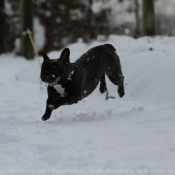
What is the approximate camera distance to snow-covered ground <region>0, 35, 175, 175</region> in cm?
278

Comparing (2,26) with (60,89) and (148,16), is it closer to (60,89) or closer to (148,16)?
(148,16)

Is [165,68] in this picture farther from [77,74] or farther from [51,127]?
[51,127]

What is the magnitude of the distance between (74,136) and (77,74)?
118 centimetres

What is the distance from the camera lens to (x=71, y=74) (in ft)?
14.8

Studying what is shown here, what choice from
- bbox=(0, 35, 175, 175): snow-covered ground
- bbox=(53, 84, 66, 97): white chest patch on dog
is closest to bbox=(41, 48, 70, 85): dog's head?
bbox=(53, 84, 66, 97): white chest patch on dog

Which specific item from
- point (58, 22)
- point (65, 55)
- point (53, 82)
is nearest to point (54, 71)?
point (53, 82)

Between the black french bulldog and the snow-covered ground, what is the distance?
1.04 ft

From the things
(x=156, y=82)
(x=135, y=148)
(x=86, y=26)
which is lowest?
(x=86, y=26)

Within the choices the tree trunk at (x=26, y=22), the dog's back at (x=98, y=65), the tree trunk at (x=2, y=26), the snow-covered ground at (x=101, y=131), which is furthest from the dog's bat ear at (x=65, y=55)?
the tree trunk at (x=2, y=26)

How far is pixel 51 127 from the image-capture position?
13.4ft

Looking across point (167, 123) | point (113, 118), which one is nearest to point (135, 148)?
point (167, 123)

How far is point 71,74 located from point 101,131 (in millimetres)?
976

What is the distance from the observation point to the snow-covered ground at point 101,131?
278 cm

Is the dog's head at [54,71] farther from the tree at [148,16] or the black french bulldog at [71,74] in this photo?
the tree at [148,16]
